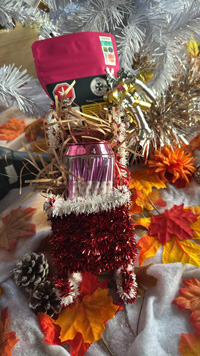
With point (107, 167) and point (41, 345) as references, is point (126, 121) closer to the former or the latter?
point (107, 167)

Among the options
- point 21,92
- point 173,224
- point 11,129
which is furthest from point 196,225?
point 11,129

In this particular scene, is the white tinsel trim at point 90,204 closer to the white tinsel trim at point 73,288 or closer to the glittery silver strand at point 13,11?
the white tinsel trim at point 73,288

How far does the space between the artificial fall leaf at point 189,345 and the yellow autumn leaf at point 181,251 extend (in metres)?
0.18

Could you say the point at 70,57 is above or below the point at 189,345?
above

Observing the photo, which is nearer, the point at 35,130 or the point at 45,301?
the point at 45,301

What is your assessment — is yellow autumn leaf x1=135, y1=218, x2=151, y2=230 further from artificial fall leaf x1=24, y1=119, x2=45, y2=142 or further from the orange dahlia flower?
artificial fall leaf x1=24, y1=119, x2=45, y2=142

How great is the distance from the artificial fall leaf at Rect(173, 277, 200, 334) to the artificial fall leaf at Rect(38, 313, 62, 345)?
0.94ft

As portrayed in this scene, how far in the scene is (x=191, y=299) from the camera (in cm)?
63

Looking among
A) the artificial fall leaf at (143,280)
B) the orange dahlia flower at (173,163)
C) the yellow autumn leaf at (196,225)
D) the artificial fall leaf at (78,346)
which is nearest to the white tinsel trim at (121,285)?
the artificial fall leaf at (143,280)

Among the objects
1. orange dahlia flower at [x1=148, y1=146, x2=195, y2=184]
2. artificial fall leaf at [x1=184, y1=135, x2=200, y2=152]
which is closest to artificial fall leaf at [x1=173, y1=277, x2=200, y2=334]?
orange dahlia flower at [x1=148, y1=146, x2=195, y2=184]

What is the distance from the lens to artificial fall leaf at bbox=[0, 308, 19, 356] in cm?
57

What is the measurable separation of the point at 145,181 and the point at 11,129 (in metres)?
0.71

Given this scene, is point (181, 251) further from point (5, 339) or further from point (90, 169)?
point (5, 339)

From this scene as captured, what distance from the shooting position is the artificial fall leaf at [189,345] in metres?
0.55
